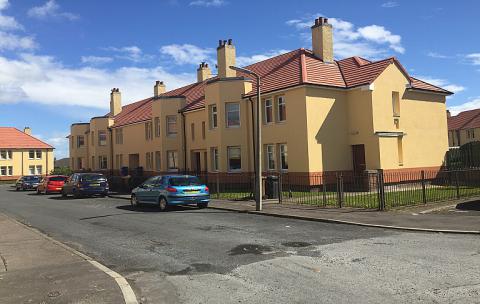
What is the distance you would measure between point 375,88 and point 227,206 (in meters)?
11.9

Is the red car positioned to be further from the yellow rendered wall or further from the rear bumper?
the yellow rendered wall

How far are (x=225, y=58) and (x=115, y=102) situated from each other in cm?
2461

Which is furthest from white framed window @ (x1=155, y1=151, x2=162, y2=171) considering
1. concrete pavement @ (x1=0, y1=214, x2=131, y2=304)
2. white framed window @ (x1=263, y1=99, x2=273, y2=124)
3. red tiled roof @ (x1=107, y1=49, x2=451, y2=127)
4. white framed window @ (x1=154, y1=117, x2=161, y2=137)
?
concrete pavement @ (x1=0, y1=214, x2=131, y2=304)

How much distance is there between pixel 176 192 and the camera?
1903cm

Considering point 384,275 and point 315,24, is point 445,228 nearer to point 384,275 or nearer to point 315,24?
point 384,275

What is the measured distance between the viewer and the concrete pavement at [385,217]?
41.9 ft

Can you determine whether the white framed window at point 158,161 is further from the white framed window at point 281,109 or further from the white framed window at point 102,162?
the white framed window at point 102,162

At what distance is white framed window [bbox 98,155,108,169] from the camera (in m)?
50.3

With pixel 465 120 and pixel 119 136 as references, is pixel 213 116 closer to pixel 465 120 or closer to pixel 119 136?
pixel 119 136

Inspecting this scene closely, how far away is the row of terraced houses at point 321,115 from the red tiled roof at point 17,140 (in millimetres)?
53200

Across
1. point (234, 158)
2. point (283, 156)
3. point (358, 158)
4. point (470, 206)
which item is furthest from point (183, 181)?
point (358, 158)

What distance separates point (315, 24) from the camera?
28859 mm

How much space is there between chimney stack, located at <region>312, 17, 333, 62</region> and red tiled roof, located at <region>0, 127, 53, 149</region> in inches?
2479

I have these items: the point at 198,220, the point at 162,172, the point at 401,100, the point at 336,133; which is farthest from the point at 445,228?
the point at 162,172
